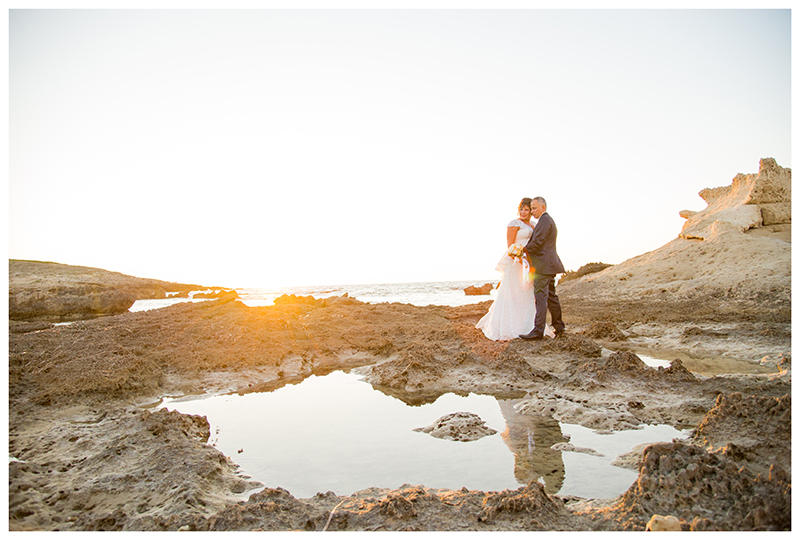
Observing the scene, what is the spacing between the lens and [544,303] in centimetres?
591

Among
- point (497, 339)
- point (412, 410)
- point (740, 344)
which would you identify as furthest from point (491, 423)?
point (740, 344)

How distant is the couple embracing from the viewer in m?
6.03

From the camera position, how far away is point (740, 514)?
1518 mm

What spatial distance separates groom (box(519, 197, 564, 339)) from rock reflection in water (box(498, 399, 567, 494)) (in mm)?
2750

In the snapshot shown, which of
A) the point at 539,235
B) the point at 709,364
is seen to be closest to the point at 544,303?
the point at 539,235

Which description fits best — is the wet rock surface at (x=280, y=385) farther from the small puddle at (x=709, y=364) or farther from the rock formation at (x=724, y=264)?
the rock formation at (x=724, y=264)

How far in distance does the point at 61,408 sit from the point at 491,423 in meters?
3.65

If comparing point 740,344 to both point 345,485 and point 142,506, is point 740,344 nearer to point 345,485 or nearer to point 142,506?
point 345,485

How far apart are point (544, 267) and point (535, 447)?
386 centimetres

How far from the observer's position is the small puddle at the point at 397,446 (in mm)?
2232

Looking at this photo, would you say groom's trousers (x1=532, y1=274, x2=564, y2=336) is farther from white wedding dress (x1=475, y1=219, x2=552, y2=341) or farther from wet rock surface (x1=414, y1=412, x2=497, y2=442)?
wet rock surface (x1=414, y1=412, x2=497, y2=442)

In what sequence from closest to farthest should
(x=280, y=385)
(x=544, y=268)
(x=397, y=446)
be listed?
(x=397, y=446), (x=280, y=385), (x=544, y=268)

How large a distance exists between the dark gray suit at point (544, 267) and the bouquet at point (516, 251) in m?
0.09

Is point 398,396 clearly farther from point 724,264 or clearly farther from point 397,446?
point 724,264
